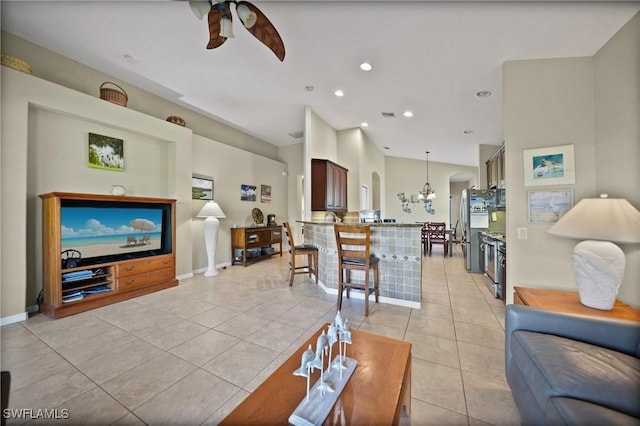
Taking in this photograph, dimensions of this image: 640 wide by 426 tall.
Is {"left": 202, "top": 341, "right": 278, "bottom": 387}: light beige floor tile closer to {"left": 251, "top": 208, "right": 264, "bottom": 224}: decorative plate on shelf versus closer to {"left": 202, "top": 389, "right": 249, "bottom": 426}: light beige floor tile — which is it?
{"left": 202, "top": 389, "right": 249, "bottom": 426}: light beige floor tile

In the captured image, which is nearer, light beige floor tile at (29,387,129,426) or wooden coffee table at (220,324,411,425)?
wooden coffee table at (220,324,411,425)

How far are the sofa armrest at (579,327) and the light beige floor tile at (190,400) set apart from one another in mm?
1888

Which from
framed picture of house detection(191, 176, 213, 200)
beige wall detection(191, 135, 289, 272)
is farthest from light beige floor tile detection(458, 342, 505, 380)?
framed picture of house detection(191, 176, 213, 200)

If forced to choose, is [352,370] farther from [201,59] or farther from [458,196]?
[458,196]

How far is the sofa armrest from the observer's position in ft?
4.13

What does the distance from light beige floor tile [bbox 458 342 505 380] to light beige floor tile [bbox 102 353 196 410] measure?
2139mm

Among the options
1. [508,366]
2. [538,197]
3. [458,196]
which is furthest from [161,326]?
[458,196]

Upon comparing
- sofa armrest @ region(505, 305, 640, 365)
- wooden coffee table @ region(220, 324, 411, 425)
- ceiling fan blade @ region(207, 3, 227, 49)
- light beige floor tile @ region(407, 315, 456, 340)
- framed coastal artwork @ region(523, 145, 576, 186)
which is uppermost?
ceiling fan blade @ region(207, 3, 227, 49)

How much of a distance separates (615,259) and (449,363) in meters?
1.30

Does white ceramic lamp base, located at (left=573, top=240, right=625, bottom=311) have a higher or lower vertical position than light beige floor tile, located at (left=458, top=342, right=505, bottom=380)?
higher

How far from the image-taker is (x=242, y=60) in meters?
3.11

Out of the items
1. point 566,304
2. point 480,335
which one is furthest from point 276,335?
point 566,304

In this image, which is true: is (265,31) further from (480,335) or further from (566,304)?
(480,335)

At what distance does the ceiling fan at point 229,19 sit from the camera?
1.70 metres
